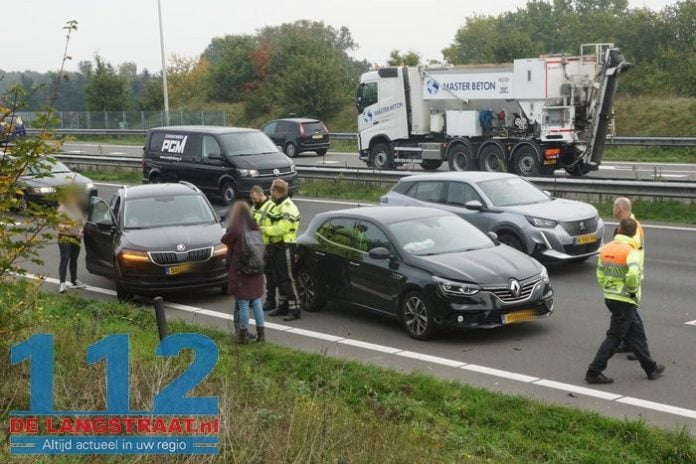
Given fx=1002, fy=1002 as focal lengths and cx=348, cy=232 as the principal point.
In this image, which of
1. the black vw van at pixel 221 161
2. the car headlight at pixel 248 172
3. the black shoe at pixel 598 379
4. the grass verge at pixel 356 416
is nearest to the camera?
the grass verge at pixel 356 416

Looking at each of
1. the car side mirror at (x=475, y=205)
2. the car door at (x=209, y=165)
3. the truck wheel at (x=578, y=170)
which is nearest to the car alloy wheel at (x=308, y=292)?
the car side mirror at (x=475, y=205)

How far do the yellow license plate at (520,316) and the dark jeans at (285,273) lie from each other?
302 centimetres

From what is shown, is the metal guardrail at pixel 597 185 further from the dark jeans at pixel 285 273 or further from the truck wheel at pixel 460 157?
the dark jeans at pixel 285 273

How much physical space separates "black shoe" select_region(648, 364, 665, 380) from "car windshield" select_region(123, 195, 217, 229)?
25.6 ft

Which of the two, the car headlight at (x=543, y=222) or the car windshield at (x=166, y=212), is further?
the car headlight at (x=543, y=222)

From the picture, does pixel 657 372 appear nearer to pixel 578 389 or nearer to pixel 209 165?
pixel 578 389

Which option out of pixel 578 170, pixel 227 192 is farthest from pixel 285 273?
pixel 578 170

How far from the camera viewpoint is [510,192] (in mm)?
16766

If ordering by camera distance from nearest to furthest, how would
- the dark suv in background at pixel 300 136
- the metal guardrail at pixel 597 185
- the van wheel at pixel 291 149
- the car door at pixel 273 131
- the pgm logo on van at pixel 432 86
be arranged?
the metal guardrail at pixel 597 185
the pgm logo on van at pixel 432 86
the dark suv in background at pixel 300 136
the van wheel at pixel 291 149
the car door at pixel 273 131

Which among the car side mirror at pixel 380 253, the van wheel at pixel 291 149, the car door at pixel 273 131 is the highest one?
the car door at pixel 273 131

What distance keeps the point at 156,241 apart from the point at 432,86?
19001 mm

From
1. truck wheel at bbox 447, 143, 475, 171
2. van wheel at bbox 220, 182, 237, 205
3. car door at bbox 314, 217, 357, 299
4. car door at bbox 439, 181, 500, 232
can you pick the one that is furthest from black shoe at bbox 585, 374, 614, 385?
truck wheel at bbox 447, 143, 475, 171

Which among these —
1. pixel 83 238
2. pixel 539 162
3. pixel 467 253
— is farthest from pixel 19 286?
pixel 539 162

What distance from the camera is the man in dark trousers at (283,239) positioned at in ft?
43.5
